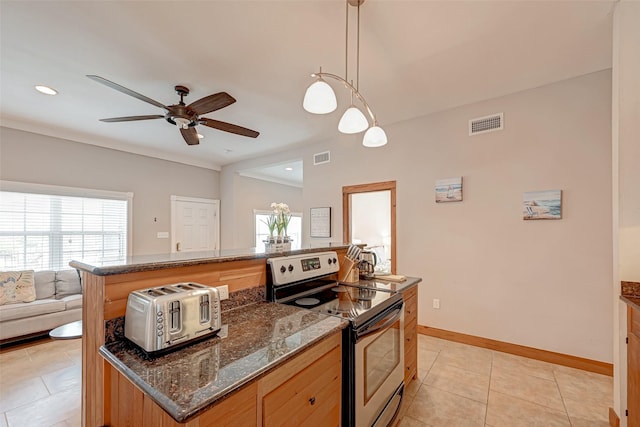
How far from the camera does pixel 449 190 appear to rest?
340cm

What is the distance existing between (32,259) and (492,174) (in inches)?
244

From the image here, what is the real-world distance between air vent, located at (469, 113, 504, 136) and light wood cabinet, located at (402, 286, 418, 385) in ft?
6.83

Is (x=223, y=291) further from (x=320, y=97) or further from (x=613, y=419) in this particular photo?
(x=613, y=419)

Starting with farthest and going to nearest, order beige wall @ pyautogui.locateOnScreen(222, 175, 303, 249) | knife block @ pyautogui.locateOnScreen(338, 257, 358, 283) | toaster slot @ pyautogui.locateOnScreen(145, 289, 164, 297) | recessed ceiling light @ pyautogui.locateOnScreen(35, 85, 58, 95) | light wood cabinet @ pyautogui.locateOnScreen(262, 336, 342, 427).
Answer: beige wall @ pyautogui.locateOnScreen(222, 175, 303, 249)
recessed ceiling light @ pyautogui.locateOnScreen(35, 85, 58, 95)
knife block @ pyautogui.locateOnScreen(338, 257, 358, 283)
toaster slot @ pyautogui.locateOnScreen(145, 289, 164, 297)
light wood cabinet @ pyautogui.locateOnScreen(262, 336, 342, 427)

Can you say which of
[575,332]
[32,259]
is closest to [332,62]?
[575,332]

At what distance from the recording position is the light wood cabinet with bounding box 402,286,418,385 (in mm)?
2229

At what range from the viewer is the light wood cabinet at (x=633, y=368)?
1525 millimetres

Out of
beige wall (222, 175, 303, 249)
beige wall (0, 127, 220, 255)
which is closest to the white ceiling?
beige wall (0, 127, 220, 255)

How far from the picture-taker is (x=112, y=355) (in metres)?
1.06

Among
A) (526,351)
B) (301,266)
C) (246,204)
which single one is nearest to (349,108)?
(301,266)

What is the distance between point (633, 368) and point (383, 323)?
4.68 feet

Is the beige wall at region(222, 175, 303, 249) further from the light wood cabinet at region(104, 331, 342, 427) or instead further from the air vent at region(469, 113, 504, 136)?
the light wood cabinet at region(104, 331, 342, 427)

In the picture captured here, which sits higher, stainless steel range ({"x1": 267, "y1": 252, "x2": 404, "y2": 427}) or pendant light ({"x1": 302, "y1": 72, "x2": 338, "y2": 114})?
pendant light ({"x1": 302, "y1": 72, "x2": 338, "y2": 114})

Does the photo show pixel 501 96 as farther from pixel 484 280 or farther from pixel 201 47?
pixel 201 47
